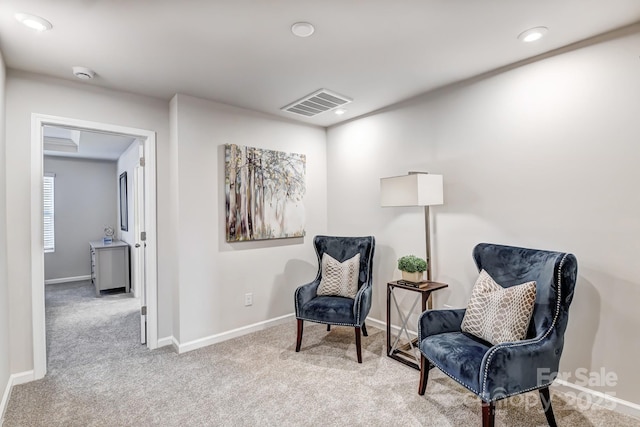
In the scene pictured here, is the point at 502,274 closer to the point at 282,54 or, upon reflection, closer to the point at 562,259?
the point at 562,259

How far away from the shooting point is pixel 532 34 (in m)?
2.06

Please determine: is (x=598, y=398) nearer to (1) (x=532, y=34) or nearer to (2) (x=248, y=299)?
(1) (x=532, y=34)

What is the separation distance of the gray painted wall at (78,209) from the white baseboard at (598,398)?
24.4 feet

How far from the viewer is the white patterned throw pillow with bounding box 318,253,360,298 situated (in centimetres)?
318

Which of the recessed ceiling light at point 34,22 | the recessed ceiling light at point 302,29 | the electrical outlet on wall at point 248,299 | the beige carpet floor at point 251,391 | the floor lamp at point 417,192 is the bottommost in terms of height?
the beige carpet floor at point 251,391

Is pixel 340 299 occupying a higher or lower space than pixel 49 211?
lower

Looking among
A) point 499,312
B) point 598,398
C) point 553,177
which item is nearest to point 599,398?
point 598,398

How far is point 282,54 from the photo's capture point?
230 centimetres

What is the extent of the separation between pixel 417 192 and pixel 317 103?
1.42m

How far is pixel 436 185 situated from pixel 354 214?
128 cm

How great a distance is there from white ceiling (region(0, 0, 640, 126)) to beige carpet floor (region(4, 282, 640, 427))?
95.9 inches

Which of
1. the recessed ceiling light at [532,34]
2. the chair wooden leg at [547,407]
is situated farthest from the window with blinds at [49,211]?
the chair wooden leg at [547,407]

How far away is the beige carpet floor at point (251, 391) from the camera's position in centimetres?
201

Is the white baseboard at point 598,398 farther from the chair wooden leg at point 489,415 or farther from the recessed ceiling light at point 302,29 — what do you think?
the recessed ceiling light at point 302,29
